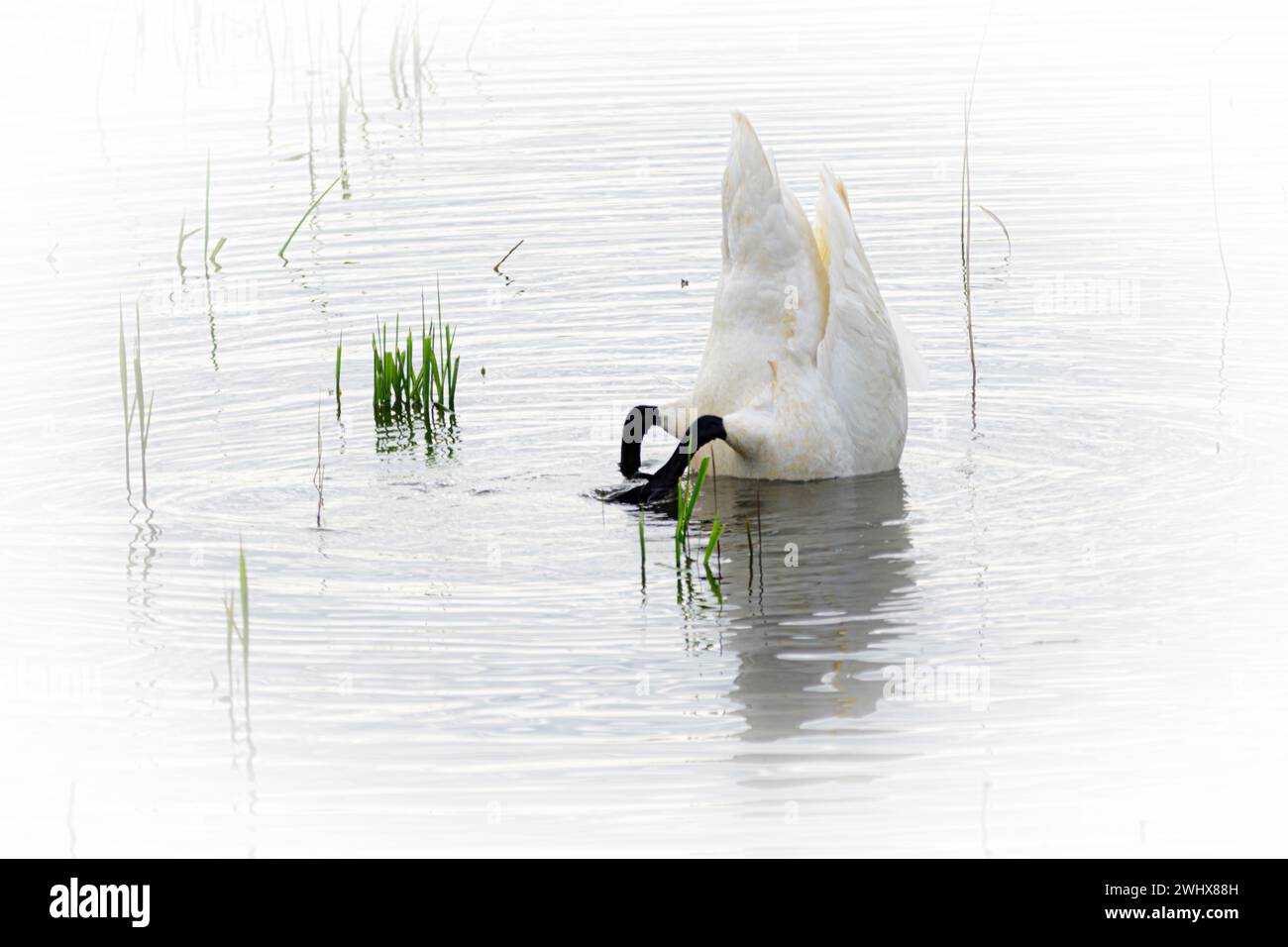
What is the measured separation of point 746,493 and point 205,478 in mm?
2775

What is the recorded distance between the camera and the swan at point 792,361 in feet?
29.2

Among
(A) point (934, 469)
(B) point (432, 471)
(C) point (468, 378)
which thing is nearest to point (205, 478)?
(B) point (432, 471)

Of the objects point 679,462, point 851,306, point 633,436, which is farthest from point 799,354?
point 633,436

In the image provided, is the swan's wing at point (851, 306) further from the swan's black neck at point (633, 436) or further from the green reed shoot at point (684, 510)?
the green reed shoot at point (684, 510)

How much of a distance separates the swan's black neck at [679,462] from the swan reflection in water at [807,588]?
Answer: 0.74ft

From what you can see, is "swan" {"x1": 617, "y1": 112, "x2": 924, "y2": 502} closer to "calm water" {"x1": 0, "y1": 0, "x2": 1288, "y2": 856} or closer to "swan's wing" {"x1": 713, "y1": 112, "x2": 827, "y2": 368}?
"swan's wing" {"x1": 713, "y1": 112, "x2": 827, "y2": 368}

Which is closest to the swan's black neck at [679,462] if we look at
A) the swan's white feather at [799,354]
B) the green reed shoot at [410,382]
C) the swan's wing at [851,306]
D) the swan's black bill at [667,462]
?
the swan's black bill at [667,462]

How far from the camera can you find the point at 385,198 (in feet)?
50.5

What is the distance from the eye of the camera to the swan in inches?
351

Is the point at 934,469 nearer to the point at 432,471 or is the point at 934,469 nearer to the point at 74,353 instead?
the point at 432,471

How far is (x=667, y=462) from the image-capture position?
924cm

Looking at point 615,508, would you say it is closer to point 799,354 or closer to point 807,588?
point 799,354

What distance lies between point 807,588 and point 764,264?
1.89 m

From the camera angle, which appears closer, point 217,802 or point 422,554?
point 217,802
